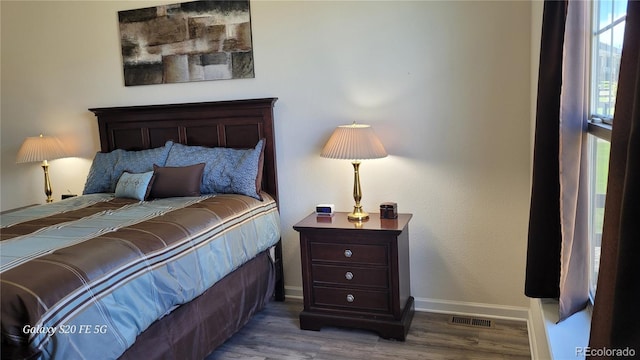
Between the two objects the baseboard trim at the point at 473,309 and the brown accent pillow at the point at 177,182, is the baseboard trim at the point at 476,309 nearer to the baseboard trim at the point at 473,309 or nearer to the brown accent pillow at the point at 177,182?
the baseboard trim at the point at 473,309

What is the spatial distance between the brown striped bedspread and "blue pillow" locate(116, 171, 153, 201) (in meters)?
0.09

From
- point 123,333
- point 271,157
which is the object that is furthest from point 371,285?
point 123,333

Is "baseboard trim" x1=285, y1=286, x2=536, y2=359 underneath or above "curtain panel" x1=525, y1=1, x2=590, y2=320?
underneath

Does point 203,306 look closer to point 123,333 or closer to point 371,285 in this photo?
point 123,333

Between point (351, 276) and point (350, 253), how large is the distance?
140 millimetres

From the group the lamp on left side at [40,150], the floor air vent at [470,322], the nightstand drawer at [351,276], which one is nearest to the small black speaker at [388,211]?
the nightstand drawer at [351,276]

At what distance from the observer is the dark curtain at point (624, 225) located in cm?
66

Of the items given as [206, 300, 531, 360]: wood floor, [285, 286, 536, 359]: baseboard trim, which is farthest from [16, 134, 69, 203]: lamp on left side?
[285, 286, 536, 359]: baseboard trim

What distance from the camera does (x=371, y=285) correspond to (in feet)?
8.94

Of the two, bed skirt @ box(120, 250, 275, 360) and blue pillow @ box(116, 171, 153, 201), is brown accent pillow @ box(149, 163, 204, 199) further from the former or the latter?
bed skirt @ box(120, 250, 275, 360)

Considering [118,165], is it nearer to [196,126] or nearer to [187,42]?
[196,126]

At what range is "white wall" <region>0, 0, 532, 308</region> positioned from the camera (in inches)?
109

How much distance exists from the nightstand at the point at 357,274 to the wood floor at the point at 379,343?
0.07 metres

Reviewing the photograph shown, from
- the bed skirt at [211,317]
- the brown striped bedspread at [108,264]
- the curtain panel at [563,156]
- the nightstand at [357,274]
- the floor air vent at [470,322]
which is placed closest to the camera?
the brown striped bedspread at [108,264]
